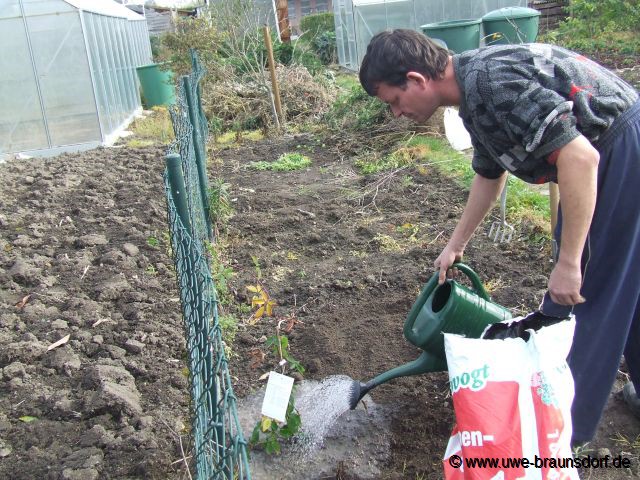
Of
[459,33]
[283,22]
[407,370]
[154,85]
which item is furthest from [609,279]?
[283,22]

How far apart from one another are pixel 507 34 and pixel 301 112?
4.69m

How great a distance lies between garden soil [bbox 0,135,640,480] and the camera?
2.42 meters

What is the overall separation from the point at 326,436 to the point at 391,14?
1289cm

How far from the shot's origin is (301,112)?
10164 mm

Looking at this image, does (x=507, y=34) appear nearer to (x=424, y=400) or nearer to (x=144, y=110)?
(x=424, y=400)

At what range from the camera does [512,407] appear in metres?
1.72

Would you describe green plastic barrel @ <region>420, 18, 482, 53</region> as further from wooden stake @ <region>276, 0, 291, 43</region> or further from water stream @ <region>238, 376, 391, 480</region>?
wooden stake @ <region>276, 0, 291, 43</region>

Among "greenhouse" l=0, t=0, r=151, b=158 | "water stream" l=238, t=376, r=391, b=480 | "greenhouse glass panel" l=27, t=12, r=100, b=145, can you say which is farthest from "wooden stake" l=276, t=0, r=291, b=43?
"water stream" l=238, t=376, r=391, b=480

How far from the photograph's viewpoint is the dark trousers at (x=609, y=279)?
75.7 inches

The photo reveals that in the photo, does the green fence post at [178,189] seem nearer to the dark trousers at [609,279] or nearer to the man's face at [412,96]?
the man's face at [412,96]

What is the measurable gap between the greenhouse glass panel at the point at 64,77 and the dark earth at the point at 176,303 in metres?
2.64

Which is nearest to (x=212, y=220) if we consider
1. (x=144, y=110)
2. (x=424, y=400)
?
(x=424, y=400)

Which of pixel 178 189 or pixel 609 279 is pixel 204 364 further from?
pixel 609 279

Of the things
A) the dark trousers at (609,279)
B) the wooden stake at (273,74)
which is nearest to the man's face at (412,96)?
the dark trousers at (609,279)
